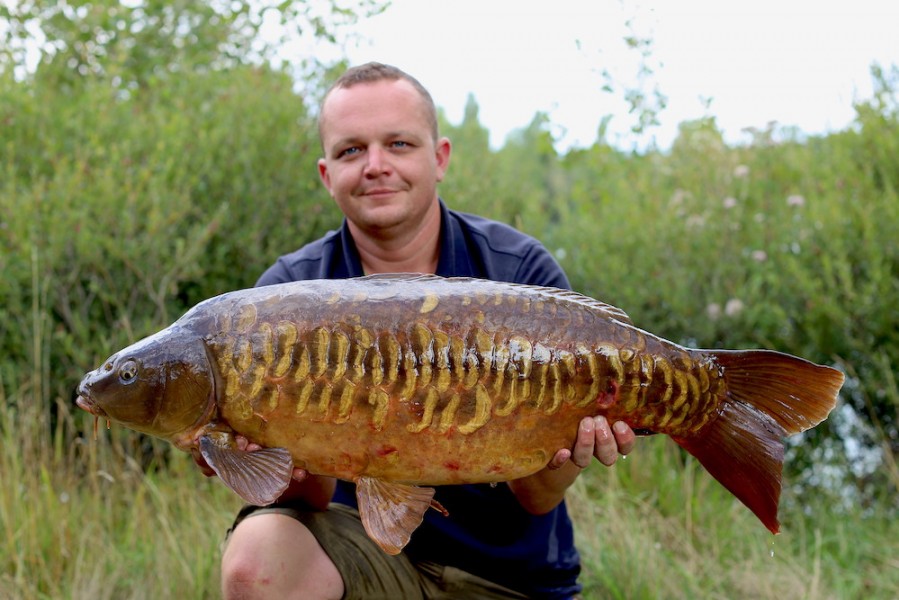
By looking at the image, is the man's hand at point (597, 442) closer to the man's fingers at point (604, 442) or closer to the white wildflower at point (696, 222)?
the man's fingers at point (604, 442)

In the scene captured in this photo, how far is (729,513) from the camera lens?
312 cm

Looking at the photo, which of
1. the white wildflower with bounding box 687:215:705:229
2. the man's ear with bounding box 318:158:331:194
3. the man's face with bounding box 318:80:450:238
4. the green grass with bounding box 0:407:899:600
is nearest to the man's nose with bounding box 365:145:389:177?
the man's face with bounding box 318:80:450:238

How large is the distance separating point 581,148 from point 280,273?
2.54 m

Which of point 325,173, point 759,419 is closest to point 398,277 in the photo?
point 759,419

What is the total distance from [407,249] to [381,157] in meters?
0.24

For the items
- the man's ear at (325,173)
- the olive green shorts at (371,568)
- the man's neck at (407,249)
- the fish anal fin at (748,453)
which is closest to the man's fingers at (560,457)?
the fish anal fin at (748,453)

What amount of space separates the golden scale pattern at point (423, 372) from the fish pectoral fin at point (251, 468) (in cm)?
7

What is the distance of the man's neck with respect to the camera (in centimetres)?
239

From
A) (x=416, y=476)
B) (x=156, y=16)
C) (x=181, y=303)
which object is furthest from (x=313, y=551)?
(x=156, y=16)

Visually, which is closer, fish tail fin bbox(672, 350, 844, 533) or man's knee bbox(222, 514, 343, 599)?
fish tail fin bbox(672, 350, 844, 533)

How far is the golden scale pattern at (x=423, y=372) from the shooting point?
1.63 meters

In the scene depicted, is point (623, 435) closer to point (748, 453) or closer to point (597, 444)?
point (597, 444)

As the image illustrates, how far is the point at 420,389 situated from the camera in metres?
1.65

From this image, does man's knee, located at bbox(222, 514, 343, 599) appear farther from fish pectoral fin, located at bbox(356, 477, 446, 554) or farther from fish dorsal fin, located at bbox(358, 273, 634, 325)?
A: fish dorsal fin, located at bbox(358, 273, 634, 325)
